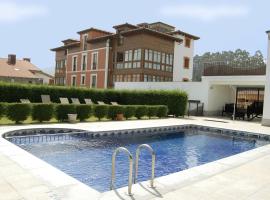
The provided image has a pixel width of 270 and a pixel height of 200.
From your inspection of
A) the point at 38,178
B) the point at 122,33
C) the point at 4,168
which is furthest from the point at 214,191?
the point at 122,33

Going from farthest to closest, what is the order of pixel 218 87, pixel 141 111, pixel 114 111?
pixel 218 87, pixel 141 111, pixel 114 111

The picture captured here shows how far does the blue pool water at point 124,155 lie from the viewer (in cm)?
870

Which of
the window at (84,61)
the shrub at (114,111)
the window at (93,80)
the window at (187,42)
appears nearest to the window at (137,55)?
the window at (93,80)

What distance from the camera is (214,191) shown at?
6211mm

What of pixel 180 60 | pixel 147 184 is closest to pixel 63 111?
pixel 147 184

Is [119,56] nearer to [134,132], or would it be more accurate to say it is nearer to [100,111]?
[100,111]

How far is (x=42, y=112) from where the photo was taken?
54.5ft

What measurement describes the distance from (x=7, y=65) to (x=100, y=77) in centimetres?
1952

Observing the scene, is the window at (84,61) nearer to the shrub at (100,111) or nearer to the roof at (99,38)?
the roof at (99,38)

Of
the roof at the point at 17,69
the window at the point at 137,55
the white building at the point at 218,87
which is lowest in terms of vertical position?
the white building at the point at 218,87

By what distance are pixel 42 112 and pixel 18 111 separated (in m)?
1.36

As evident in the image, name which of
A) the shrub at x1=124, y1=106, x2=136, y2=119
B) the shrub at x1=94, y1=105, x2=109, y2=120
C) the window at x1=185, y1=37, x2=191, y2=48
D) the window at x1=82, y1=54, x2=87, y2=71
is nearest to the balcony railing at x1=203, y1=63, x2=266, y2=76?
the shrub at x1=124, y1=106, x2=136, y2=119

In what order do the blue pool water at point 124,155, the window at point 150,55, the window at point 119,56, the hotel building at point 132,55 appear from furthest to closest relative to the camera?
the window at point 119,56 → the window at point 150,55 → the hotel building at point 132,55 → the blue pool water at point 124,155

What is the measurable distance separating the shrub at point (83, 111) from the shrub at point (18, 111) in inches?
121
